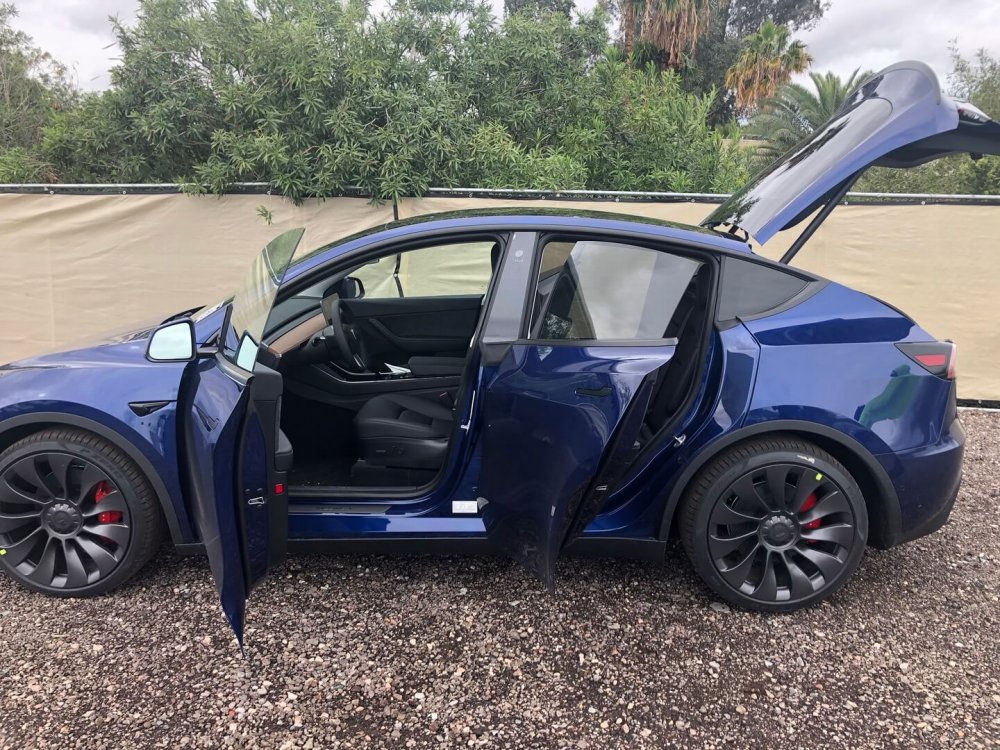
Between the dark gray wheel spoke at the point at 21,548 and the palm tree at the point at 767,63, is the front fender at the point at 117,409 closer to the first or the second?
the dark gray wheel spoke at the point at 21,548

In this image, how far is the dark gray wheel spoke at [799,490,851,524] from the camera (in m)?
2.49

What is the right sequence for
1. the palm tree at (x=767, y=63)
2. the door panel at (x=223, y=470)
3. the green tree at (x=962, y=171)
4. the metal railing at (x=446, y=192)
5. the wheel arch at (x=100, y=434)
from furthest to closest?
the palm tree at (x=767, y=63) < the green tree at (x=962, y=171) < the metal railing at (x=446, y=192) < the wheel arch at (x=100, y=434) < the door panel at (x=223, y=470)

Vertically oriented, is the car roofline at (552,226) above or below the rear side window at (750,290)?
above

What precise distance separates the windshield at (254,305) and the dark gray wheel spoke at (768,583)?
6.71ft

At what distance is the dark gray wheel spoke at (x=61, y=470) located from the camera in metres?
2.44

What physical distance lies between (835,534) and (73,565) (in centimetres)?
297

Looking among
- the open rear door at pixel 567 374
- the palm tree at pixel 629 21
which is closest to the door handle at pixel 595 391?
the open rear door at pixel 567 374

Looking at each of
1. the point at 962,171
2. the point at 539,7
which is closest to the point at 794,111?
the point at 962,171

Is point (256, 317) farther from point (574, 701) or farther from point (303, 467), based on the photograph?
point (574, 701)

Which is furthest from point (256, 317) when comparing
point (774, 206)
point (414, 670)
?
point (774, 206)

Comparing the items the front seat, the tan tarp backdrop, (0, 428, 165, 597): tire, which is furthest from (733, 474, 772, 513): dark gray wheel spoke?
the tan tarp backdrop

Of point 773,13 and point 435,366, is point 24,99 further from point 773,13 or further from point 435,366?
point 773,13

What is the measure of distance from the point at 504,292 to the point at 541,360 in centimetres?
39

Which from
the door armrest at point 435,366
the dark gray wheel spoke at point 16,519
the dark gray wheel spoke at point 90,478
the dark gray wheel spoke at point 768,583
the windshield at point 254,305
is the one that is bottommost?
the dark gray wheel spoke at point 768,583
